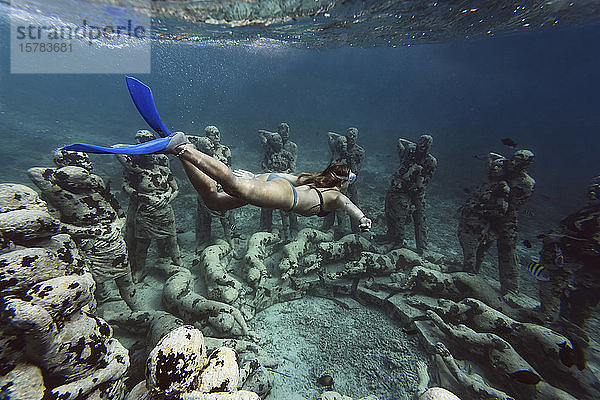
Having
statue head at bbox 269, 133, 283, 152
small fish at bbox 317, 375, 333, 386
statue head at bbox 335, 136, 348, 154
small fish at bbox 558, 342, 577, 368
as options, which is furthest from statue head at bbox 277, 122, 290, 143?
small fish at bbox 558, 342, 577, 368

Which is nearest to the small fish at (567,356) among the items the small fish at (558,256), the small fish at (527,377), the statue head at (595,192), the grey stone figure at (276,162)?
the small fish at (527,377)

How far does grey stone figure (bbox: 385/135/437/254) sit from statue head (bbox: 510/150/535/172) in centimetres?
190

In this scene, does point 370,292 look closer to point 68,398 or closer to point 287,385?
point 287,385

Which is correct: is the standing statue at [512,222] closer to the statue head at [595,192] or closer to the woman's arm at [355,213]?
the statue head at [595,192]

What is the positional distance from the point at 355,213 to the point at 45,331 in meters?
3.18

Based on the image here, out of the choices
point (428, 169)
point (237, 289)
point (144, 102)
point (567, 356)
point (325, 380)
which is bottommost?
point (325, 380)

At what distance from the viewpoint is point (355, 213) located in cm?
334

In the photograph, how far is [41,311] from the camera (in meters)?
1.77

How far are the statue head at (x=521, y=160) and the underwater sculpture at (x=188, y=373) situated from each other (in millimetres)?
7543

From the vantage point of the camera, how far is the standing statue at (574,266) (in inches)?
194

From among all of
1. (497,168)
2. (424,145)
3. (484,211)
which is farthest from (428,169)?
(484,211)

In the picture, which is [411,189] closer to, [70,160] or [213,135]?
[213,135]

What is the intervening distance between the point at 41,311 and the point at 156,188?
162 inches

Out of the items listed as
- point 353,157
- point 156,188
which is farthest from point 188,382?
point 353,157
